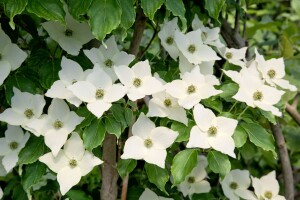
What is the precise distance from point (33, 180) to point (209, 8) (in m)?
0.59

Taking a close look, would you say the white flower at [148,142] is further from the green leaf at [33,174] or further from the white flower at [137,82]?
the green leaf at [33,174]

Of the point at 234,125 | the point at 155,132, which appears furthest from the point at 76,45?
the point at 234,125

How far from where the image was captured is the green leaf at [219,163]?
124 centimetres

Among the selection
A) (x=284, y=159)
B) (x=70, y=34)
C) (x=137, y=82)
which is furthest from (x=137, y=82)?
(x=284, y=159)

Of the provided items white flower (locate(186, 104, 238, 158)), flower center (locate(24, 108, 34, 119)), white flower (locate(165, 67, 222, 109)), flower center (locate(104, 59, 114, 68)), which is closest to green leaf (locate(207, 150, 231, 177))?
white flower (locate(186, 104, 238, 158))

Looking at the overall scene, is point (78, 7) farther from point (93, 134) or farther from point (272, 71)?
point (272, 71)

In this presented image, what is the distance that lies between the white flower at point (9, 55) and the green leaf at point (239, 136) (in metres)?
0.54

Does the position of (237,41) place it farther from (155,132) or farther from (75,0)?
(75,0)

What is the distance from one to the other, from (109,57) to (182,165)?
1.10 ft

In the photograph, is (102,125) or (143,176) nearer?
(102,125)

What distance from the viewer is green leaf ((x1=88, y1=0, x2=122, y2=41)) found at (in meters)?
1.16

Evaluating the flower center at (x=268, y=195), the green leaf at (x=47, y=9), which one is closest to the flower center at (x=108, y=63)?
the green leaf at (x=47, y=9)

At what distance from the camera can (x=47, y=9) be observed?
117 centimetres

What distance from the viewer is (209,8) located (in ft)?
4.20
